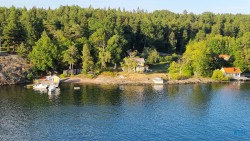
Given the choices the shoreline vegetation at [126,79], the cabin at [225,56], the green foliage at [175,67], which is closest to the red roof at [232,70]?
the shoreline vegetation at [126,79]

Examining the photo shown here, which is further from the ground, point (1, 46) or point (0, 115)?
point (1, 46)

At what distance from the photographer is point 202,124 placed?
207 feet

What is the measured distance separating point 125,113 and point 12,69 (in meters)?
50.6

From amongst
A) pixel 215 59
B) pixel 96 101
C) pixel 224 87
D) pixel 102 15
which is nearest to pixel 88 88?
pixel 96 101

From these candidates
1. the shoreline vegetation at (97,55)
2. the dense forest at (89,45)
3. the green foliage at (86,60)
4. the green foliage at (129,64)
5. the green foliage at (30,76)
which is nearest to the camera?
the green foliage at (30,76)

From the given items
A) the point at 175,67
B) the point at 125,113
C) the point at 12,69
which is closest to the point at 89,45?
the point at 12,69

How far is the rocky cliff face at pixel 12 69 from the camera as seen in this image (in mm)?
101625

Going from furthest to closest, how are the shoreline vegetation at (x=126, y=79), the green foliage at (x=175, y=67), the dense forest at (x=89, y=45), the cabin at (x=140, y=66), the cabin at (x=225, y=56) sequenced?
the cabin at (x=225, y=56), the cabin at (x=140, y=66), the green foliage at (x=175, y=67), the dense forest at (x=89, y=45), the shoreline vegetation at (x=126, y=79)

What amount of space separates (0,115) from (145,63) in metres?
68.7

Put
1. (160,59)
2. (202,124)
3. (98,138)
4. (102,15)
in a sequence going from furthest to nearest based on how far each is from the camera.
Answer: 1. (102,15)
2. (160,59)
3. (202,124)
4. (98,138)

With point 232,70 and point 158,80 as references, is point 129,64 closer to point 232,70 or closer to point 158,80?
point 158,80

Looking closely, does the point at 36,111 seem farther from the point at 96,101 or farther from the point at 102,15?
the point at 102,15

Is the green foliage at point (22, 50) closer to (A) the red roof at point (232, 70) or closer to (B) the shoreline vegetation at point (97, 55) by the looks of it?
(B) the shoreline vegetation at point (97, 55)

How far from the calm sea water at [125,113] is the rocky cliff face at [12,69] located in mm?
5597
